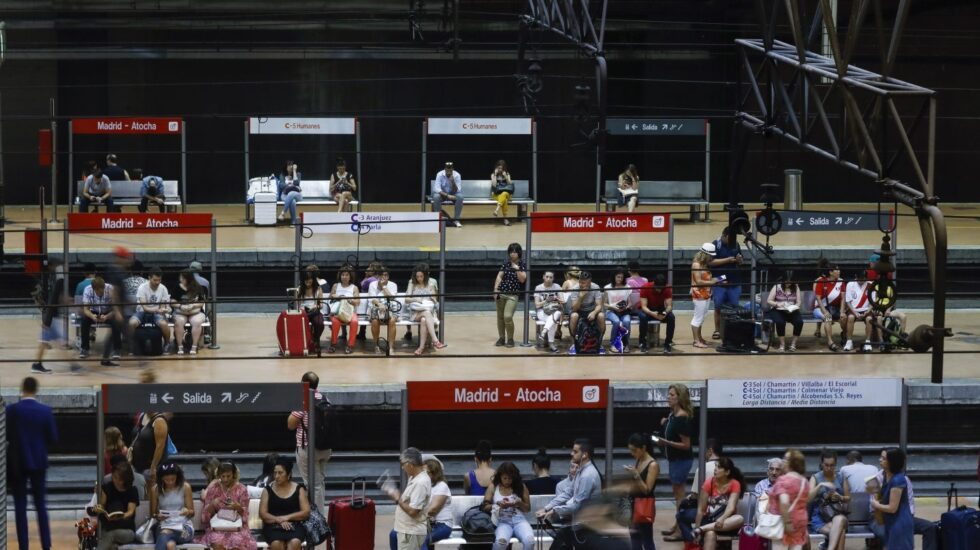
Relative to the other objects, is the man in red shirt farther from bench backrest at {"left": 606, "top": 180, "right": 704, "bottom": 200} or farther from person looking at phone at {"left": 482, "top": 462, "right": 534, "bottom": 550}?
bench backrest at {"left": 606, "top": 180, "right": 704, "bottom": 200}

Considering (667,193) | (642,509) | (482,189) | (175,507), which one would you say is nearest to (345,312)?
(175,507)

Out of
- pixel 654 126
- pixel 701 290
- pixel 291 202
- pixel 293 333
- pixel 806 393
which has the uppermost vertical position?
pixel 654 126

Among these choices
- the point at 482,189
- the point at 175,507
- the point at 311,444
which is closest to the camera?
the point at 175,507

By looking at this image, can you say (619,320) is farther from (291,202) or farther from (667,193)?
(667,193)

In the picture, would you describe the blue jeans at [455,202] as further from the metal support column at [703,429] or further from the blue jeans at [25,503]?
the blue jeans at [25,503]

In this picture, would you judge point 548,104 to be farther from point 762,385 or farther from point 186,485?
point 186,485

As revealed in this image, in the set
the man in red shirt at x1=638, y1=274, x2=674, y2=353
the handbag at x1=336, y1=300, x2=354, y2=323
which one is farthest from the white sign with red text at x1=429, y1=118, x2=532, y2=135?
the handbag at x1=336, y1=300, x2=354, y2=323

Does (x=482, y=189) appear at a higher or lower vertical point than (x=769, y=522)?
higher

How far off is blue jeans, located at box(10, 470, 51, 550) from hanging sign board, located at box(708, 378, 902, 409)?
6266mm

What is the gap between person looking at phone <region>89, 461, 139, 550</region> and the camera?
12.8 m

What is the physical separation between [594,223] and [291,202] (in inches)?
273

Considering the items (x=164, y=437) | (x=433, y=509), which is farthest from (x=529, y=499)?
(x=164, y=437)

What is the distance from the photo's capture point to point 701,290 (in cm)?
1930

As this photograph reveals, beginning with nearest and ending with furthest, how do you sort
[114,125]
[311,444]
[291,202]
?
1. [311,444]
2. [291,202]
3. [114,125]
